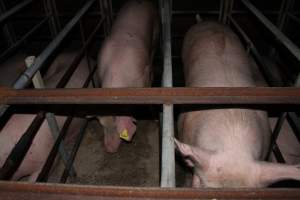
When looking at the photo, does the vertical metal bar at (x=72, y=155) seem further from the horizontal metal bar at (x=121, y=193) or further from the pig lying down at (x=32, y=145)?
the horizontal metal bar at (x=121, y=193)

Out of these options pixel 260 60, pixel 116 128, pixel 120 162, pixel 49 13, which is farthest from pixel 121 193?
pixel 49 13

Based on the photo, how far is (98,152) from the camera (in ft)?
12.1

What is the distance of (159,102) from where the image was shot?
1.43 meters

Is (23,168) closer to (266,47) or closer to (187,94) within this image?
(187,94)

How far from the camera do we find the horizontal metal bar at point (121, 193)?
3.66 ft

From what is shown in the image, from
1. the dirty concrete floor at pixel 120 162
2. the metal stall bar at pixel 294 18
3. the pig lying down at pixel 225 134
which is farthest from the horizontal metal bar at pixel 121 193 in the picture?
the metal stall bar at pixel 294 18

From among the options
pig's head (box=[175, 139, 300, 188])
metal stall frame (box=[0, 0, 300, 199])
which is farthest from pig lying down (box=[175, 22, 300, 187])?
metal stall frame (box=[0, 0, 300, 199])

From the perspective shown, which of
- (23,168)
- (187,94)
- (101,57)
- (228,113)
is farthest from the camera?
(101,57)

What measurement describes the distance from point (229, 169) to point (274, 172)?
0.87 feet

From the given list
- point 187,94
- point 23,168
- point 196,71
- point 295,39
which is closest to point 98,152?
point 23,168

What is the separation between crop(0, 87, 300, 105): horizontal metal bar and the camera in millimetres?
1341

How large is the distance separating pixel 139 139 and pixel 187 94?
2.55m

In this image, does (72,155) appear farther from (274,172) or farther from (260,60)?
(260,60)

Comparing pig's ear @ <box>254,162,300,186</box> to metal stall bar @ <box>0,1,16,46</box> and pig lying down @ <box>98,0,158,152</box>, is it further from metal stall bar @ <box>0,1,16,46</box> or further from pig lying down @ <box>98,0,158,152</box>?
metal stall bar @ <box>0,1,16,46</box>
